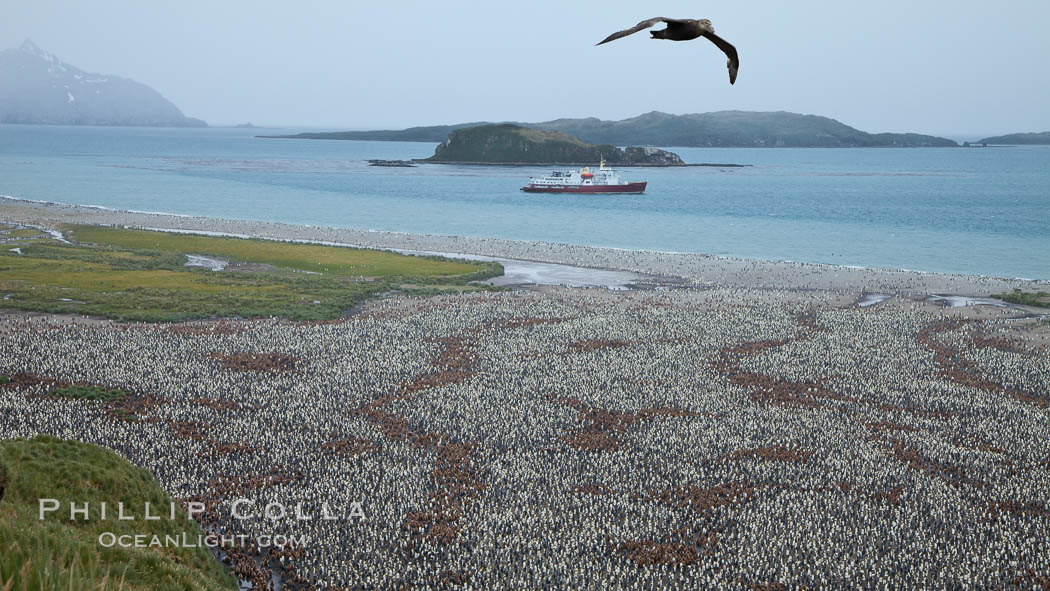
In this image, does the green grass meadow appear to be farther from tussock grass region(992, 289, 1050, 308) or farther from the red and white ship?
the red and white ship

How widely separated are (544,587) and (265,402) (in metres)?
12.6

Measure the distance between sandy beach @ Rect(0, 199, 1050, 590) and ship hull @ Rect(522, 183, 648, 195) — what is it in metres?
80.0

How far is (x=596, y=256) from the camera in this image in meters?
60.6

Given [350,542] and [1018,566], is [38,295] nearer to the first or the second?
[350,542]

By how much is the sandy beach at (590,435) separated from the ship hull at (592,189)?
80.0 metres

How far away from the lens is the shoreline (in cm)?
4919

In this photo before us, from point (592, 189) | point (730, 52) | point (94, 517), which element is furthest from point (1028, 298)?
point (592, 189)

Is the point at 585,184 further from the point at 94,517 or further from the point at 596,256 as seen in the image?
the point at 94,517

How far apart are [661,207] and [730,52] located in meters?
99.8

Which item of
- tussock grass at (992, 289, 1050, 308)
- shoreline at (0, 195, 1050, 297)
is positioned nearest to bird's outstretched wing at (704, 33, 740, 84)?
shoreline at (0, 195, 1050, 297)

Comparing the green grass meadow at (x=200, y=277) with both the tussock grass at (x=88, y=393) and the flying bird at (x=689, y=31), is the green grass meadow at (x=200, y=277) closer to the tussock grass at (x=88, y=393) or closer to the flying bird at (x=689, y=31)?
the tussock grass at (x=88, y=393)

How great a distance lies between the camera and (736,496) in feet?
61.1

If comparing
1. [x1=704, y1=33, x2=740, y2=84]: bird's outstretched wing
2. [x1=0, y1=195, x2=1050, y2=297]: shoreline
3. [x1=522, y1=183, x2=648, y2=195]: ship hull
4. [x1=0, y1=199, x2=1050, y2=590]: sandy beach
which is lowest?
[x1=0, y1=199, x2=1050, y2=590]: sandy beach

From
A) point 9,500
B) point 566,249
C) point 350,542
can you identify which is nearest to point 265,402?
point 350,542
